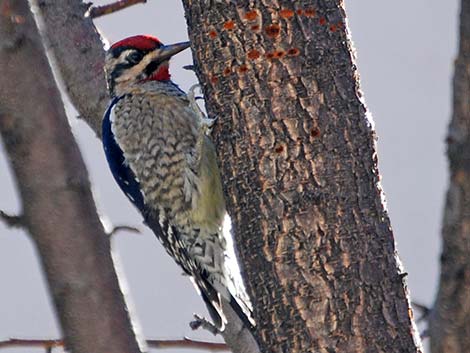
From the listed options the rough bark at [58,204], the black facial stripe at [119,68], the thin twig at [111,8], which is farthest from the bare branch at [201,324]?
the black facial stripe at [119,68]

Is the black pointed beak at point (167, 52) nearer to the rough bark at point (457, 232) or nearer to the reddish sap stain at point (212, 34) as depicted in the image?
the reddish sap stain at point (212, 34)

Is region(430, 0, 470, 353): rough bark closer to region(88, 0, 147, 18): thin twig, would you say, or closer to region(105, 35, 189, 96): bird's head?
region(88, 0, 147, 18): thin twig

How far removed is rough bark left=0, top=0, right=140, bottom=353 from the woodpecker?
2073 millimetres

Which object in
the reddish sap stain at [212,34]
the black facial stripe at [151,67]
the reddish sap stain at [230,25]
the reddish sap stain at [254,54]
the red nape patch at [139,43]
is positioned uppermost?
the red nape patch at [139,43]

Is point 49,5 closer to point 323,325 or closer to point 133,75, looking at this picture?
point 133,75

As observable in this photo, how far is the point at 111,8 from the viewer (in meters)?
3.06

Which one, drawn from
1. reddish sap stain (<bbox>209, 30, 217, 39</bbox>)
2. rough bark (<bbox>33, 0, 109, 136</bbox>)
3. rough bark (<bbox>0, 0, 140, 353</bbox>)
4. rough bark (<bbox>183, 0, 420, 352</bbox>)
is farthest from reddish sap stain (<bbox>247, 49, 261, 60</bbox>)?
rough bark (<bbox>33, 0, 109, 136</bbox>)

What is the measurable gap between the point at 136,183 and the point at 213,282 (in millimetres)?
531

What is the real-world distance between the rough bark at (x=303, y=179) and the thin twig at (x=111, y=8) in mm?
839

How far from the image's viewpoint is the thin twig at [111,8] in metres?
3.02

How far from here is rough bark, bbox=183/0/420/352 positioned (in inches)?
79.7

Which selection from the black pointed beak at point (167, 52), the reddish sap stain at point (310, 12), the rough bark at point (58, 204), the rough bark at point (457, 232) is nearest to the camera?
the rough bark at point (457, 232)

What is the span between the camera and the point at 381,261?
6.71 feet

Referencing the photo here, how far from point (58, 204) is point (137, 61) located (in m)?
2.57
